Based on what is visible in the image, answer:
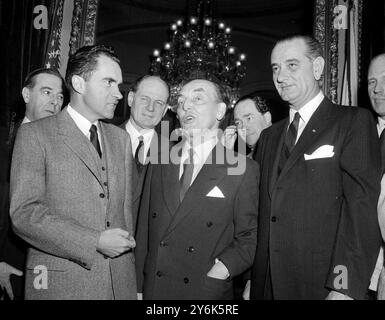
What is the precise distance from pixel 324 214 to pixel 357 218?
6.2 inches

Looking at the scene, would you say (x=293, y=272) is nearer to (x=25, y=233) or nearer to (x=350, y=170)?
(x=350, y=170)

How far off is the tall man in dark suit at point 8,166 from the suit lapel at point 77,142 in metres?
0.87

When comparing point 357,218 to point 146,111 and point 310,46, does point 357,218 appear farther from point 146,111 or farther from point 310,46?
point 146,111

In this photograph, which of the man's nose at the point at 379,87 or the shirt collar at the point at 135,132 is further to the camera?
the shirt collar at the point at 135,132

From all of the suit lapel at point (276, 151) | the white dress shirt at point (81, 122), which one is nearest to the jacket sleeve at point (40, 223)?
the white dress shirt at point (81, 122)

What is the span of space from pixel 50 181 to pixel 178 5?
7.81 meters

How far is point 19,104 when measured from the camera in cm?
396

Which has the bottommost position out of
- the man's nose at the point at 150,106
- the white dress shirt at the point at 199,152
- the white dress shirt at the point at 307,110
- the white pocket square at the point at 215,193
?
the white pocket square at the point at 215,193

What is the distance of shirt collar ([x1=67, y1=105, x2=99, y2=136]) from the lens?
1.98 meters

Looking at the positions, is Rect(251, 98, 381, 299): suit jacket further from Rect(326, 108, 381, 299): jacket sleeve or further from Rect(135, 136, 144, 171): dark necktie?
Rect(135, 136, 144, 171): dark necktie

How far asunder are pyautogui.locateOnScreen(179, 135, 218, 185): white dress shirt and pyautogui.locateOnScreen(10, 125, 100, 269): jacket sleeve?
25.2 inches

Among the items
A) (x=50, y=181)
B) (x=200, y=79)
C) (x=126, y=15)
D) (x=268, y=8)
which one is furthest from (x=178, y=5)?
(x=50, y=181)

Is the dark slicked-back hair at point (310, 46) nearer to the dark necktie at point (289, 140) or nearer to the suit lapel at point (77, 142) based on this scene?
the dark necktie at point (289, 140)

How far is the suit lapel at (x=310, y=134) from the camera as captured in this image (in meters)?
1.95
